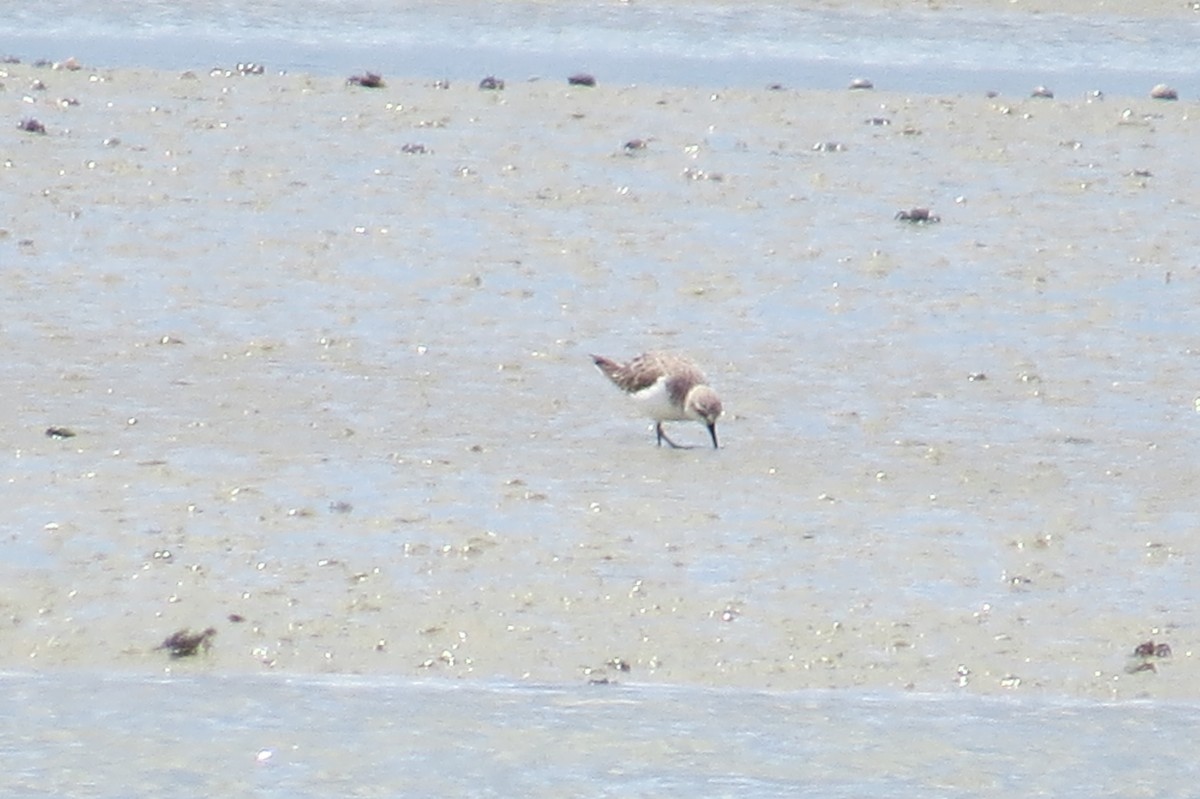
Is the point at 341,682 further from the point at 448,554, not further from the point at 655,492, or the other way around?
the point at 655,492

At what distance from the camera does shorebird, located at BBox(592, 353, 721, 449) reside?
9922mm

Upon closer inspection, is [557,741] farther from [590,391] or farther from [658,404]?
[590,391]

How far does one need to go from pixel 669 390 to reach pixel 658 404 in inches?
2.5

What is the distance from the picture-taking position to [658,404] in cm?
995

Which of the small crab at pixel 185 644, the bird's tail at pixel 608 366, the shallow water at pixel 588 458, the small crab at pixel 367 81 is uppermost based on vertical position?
the small crab at pixel 367 81

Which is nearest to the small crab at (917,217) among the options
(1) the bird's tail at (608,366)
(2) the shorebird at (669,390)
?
(1) the bird's tail at (608,366)

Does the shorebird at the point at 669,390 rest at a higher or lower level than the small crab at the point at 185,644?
higher

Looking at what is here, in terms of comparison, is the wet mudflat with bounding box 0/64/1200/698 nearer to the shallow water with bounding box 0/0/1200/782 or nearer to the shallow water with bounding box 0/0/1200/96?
the shallow water with bounding box 0/0/1200/782

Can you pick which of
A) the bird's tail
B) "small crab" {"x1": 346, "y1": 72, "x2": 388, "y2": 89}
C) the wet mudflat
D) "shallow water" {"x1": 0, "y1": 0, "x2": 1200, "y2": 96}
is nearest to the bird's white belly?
the wet mudflat

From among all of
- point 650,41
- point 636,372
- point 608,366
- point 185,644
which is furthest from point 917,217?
point 650,41

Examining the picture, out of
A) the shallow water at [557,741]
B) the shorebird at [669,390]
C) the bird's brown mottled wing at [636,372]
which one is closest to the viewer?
the shallow water at [557,741]

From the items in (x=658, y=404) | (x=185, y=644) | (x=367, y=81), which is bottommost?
(x=185, y=644)

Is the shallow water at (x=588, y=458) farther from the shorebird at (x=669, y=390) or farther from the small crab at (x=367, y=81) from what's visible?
the small crab at (x=367, y=81)

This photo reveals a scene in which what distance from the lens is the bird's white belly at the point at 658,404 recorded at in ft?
32.6
